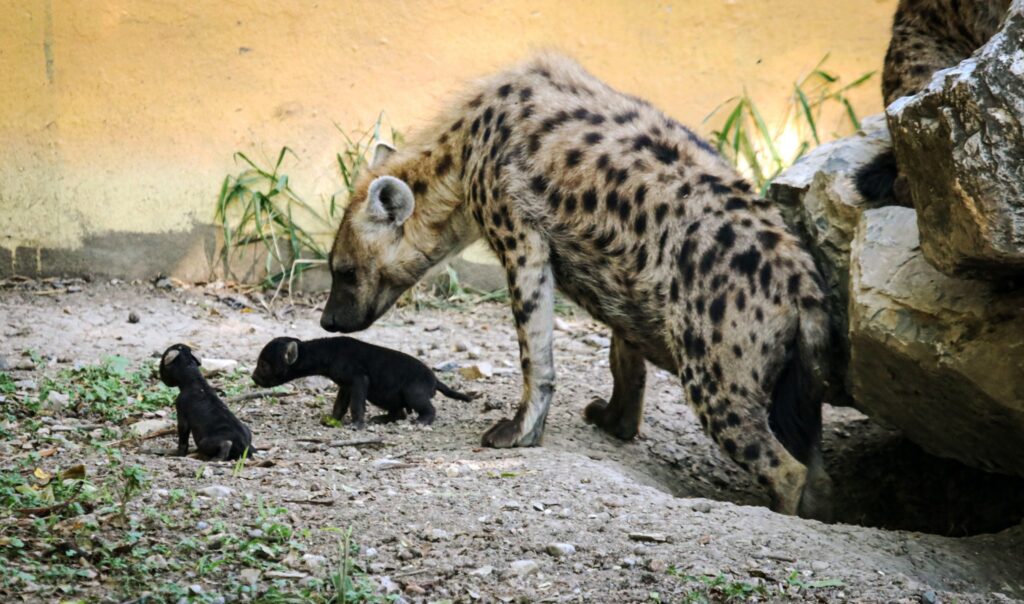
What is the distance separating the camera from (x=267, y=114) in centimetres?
703

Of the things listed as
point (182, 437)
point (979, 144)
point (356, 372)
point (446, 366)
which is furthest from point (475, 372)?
point (979, 144)

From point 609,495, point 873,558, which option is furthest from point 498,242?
point 873,558

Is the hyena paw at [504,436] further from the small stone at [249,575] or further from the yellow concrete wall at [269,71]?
the yellow concrete wall at [269,71]

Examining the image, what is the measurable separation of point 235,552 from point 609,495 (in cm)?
128

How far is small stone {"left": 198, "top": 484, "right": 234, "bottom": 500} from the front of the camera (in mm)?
3412

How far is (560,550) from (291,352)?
1.98 metres

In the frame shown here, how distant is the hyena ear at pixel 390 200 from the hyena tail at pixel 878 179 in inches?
70.3

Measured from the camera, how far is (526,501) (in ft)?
11.9

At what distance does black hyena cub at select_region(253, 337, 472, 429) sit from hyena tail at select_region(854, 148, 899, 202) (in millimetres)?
1854

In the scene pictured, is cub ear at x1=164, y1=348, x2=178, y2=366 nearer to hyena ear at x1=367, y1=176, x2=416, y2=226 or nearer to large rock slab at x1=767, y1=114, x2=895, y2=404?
hyena ear at x1=367, y1=176, x2=416, y2=226

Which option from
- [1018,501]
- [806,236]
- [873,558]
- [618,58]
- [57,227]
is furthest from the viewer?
[618,58]

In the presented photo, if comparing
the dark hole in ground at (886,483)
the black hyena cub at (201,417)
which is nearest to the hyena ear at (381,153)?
the black hyena cub at (201,417)

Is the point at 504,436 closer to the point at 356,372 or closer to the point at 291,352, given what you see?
the point at 356,372

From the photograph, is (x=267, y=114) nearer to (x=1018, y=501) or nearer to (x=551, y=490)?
(x=551, y=490)
